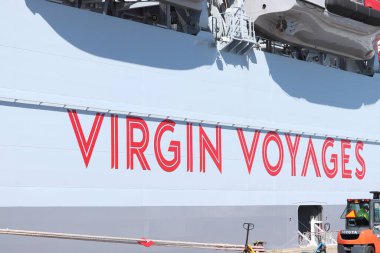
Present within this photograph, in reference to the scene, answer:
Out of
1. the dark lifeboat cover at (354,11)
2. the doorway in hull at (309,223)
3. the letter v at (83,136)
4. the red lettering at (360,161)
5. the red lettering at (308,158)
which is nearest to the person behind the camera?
the letter v at (83,136)

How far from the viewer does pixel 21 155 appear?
13898 mm

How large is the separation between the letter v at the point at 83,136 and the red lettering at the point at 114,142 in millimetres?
443

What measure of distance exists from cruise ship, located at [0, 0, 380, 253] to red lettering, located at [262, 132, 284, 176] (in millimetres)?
34

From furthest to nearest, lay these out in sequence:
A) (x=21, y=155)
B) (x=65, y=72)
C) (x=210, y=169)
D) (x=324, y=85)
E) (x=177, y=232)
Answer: (x=324, y=85)
(x=210, y=169)
(x=177, y=232)
(x=65, y=72)
(x=21, y=155)

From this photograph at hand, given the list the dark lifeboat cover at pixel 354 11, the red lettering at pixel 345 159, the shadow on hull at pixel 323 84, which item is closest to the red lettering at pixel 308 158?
the shadow on hull at pixel 323 84

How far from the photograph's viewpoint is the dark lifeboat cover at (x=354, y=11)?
21.1 metres

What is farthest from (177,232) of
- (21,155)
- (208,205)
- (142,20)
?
(142,20)

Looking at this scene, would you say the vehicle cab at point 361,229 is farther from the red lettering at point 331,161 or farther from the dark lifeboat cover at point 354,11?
the dark lifeboat cover at point 354,11

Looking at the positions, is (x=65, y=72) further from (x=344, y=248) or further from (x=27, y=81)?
(x=344, y=248)

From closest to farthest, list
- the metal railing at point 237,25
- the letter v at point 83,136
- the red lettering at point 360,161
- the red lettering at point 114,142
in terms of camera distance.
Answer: the letter v at point 83,136 → the red lettering at point 114,142 → the metal railing at point 237,25 → the red lettering at point 360,161

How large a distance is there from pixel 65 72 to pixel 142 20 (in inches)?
198

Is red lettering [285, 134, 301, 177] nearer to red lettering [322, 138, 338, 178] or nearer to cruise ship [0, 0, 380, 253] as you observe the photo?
cruise ship [0, 0, 380, 253]

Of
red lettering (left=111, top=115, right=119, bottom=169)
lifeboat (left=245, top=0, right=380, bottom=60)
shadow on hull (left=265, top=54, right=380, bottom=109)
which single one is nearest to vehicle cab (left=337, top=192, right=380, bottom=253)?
shadow on hull (left=265, top=54, right=380, bottom=109)

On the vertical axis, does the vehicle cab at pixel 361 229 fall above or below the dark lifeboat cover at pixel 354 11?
below
